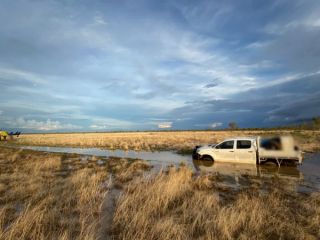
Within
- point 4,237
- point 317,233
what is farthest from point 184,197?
point 4,237

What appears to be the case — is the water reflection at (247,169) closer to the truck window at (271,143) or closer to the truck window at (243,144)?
the truck window at (243,144)

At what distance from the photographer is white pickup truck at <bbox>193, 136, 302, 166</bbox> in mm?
15642

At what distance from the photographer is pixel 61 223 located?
6695 millimetres

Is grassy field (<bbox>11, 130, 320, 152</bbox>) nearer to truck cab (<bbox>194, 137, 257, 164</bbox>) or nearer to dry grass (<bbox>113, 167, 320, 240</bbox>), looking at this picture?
truck cab (<bbox>194, 137, 257, 164</bbox>)

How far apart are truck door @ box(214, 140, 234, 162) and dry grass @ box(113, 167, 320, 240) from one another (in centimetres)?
861

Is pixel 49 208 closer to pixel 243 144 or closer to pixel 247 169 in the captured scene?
pixel 247 169

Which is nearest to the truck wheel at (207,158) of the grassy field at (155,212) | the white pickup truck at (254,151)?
the white pickup truck at (254,151)

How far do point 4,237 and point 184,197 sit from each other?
225 inches

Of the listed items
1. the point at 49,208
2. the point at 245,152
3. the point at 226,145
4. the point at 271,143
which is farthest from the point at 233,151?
the point at 49,208

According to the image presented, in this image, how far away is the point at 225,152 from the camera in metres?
18.5

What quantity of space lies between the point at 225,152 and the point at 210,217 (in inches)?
468

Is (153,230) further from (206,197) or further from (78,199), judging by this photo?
(78,199)

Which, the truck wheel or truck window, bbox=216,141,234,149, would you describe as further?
the truck wheel

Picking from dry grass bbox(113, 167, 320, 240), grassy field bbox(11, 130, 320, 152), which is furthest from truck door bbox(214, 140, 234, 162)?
dry grass bbox(113, 167, 320, 240)
